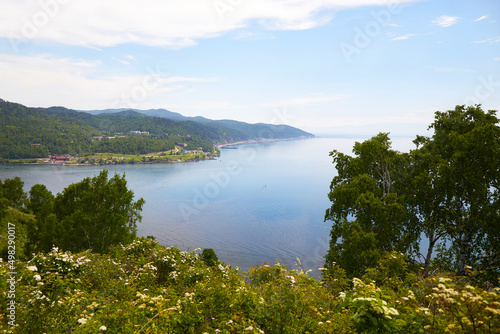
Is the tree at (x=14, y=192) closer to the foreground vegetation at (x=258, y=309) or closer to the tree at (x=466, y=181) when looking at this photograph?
the foreground vegetation at (x=258, y=309)

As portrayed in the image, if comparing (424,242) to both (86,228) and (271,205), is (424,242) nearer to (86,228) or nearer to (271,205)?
(271,205)

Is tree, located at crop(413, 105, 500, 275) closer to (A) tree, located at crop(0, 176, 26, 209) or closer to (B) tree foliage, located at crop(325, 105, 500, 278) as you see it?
(B) tree foliage, located at crop(325, 105, 500, 278)

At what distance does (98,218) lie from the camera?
17.9 meters

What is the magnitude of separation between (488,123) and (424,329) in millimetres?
11440

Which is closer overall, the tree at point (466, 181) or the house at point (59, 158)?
the tree at point (466, 181)

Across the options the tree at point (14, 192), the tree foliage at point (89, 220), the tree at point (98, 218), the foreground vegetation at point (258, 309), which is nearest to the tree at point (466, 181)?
the foreground vegetation at point (258, 309)

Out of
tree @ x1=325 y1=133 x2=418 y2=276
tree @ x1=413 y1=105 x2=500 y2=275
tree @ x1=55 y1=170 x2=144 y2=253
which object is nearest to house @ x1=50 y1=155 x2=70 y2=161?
tree @ x1=55 y1=170 x2=144 y2=253

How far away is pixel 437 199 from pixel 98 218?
1979 cm

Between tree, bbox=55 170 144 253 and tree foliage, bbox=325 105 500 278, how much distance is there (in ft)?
45.9

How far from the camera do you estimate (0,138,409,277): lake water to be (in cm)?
4469

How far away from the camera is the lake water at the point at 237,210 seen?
4469 cm

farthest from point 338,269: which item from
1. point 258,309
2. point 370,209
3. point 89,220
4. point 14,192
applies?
point 14,192

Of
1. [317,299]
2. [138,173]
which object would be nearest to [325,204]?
[317,299]

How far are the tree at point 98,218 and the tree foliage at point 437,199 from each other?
13989 mm
